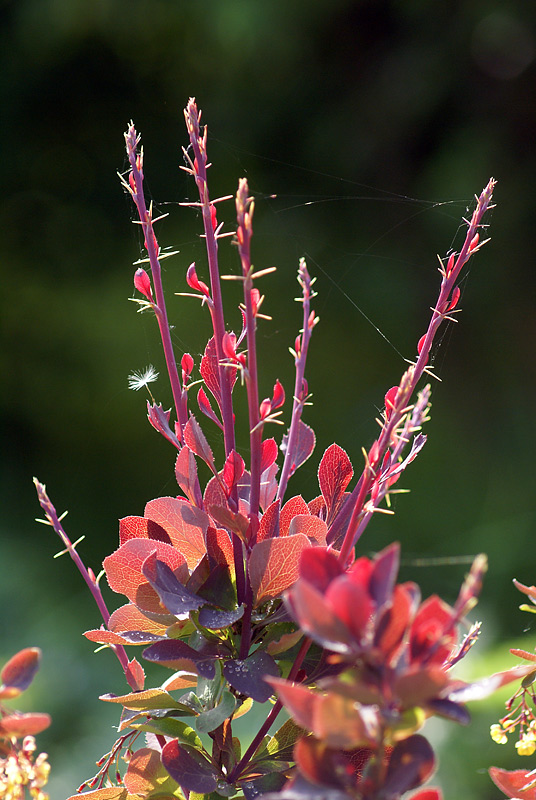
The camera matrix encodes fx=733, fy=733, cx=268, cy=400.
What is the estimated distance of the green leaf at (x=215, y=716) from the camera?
0.22 meters

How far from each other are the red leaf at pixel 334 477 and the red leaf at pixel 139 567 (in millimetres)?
60

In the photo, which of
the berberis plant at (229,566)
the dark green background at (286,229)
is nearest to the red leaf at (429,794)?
the berberis plant at (229,566)

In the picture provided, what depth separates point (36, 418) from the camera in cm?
215

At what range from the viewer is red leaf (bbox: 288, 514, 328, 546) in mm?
237

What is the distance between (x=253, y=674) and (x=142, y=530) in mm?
68

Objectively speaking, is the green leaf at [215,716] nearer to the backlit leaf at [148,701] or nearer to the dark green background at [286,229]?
the backlit leaf at [148,701]

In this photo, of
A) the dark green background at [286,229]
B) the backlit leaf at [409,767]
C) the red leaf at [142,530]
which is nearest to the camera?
the backlit leaf at [409,767]

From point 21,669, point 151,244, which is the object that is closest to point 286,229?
point 151,244

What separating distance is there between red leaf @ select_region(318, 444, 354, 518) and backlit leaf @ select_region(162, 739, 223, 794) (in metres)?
0.09

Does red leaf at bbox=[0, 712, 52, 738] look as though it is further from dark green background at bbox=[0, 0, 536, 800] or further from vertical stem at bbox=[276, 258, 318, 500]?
dark green background at bbox=[0, 0, 536, 800]

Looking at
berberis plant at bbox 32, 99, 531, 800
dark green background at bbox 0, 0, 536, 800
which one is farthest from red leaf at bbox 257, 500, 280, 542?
dark green background at bbox 0, 0, 536, 800

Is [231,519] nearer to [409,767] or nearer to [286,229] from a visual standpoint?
[409,767]

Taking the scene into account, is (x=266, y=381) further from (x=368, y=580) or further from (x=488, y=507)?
(x=368, y=580)

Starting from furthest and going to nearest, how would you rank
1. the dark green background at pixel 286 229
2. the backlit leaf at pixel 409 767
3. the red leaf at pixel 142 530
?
the dark green background at pixel 286 229 < the red leaf at pixel 142 530 < the backlit leaf at pixel 409 767
